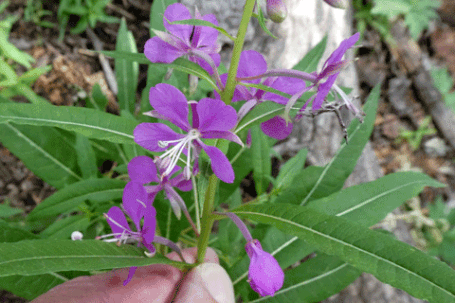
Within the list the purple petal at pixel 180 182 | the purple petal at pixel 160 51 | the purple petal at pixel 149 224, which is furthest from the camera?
the purple petal at pixel 180 182

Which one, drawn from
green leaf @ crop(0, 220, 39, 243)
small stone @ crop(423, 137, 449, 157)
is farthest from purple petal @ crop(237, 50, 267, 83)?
small stone @ crop(423, 137, 449, 157)

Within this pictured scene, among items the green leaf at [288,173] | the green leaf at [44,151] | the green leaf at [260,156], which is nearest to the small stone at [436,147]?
the green leaf at [288,173]

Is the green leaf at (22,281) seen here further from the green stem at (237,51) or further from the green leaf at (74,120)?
the green stem at (237,51)

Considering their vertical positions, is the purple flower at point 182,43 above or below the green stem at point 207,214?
above

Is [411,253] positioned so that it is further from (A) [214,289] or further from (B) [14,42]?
(B) [14,42]

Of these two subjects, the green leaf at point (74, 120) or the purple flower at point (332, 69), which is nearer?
the purple flower at point (332, 69)

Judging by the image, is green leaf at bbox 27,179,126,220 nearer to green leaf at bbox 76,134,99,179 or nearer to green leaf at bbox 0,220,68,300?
green leaf at bbox 0,220,68,300

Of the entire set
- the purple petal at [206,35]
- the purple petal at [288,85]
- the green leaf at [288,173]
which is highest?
the purple petal at [206,35]

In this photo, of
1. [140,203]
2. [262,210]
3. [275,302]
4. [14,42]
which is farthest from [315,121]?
[14,42]
